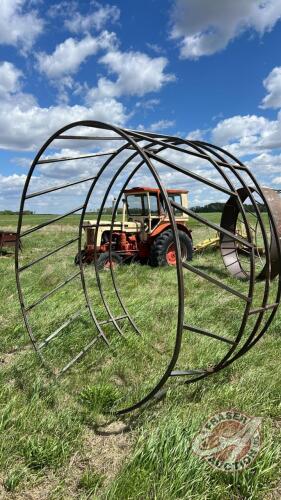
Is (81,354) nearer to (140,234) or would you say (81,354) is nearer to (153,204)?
(140,234)

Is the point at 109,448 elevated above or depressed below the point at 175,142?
below

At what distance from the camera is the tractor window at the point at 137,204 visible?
1038 centimetres

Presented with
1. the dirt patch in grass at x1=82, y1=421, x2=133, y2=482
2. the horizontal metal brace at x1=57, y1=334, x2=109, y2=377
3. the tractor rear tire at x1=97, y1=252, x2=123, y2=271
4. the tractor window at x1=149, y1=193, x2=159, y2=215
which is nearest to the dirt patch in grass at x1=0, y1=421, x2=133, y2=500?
the dirt patch in grass at x1=82, y1=421, x2=133, y2=482

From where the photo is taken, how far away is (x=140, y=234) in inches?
412

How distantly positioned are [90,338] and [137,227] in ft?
20.0

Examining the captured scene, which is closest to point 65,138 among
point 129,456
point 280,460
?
point 129,456

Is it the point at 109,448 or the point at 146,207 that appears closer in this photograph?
the point at 109,448

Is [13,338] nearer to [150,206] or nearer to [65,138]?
[65,138]

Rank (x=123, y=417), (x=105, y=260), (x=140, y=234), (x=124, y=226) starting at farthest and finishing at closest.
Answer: (x=140, y=234)
(x=124, y=226)
(x=105, y=260)
(x=123, y=417)

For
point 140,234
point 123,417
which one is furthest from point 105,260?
point 123,417

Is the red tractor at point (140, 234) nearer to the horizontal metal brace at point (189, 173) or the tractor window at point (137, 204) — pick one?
the tractor window at point (137, 204)

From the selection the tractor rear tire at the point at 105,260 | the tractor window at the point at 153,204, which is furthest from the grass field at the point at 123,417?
the tractor window at the point at 153,204

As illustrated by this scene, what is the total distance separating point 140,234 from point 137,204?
2.72 ft

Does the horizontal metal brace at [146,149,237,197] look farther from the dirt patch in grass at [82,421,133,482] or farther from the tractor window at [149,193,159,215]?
the tractor window at [149,193,159,215]
